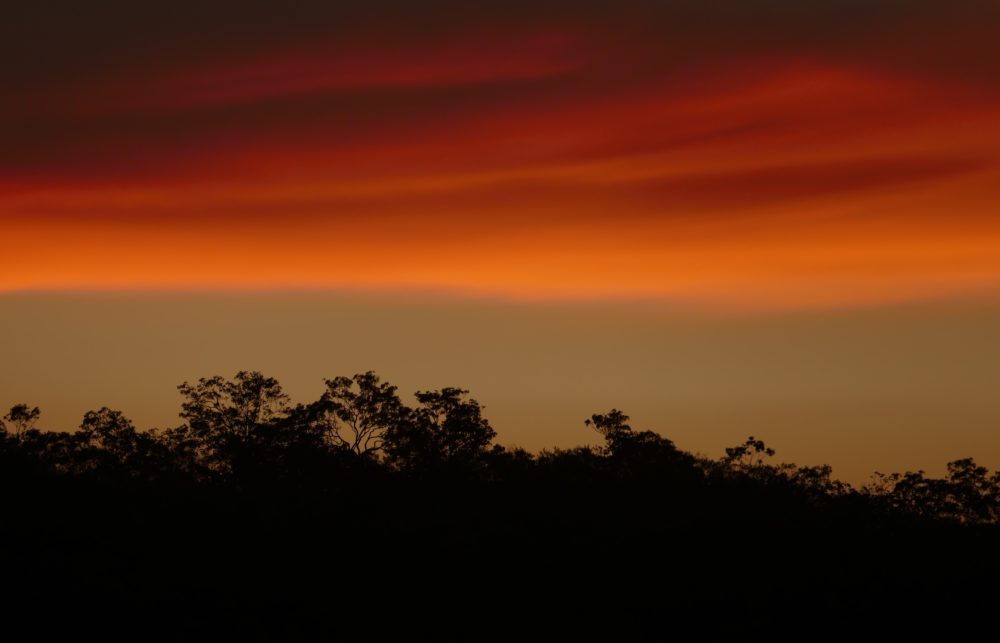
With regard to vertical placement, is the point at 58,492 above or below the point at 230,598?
above

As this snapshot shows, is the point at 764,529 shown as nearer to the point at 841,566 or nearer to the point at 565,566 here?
the point at 841,566

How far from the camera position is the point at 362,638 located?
2360 inches

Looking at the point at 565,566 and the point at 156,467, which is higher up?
the point at 156,467

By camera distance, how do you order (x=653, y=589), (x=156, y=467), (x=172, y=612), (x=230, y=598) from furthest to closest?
(x=156, y=467)
(x=653, y=589)
(x=230, y=598)
(x=172, y=612)

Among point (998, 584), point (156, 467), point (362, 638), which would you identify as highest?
point (156, 467)

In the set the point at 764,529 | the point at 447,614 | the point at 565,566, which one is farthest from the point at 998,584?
the point at 447,614

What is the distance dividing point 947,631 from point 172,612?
36.6m

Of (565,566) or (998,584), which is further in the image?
(565,566)

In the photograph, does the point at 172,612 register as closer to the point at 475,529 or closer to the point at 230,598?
the point at 230,598

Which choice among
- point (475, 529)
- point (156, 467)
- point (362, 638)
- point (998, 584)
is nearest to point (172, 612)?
point (362, 638)

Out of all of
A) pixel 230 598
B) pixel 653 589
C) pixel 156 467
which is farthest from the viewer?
pixel 156 467

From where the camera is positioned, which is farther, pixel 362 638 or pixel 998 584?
pixel 998 584

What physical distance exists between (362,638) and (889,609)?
25.9 meters

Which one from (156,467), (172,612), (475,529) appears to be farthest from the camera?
(156,467)
